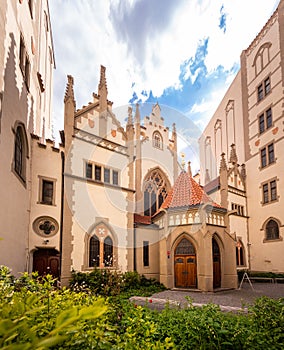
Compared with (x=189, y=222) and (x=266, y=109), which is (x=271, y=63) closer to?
(x=266, y=109)

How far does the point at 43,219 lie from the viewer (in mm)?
14156

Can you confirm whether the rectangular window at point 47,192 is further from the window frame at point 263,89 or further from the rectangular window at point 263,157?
the window frame at point 263,89

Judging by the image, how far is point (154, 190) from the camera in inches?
936

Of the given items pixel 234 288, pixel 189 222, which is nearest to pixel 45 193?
pixel 189 222

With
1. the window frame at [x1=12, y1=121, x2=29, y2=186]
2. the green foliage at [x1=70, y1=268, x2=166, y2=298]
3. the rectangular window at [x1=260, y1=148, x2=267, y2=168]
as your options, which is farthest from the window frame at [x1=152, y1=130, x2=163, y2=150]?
the window frame at [x1=12, y1=121, x2=29, y2=186]

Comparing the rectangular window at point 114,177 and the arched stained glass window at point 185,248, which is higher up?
the rectangular window at point 114,177

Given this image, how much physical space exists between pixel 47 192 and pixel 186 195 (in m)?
8.69

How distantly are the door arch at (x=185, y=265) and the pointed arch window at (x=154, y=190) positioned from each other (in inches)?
252

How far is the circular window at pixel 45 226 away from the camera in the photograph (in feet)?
45.6

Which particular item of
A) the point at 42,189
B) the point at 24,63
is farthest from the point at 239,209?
the point at 24,63

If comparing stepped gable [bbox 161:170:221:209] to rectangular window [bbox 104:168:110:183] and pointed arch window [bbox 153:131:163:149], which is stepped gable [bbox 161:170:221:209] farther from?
pointed arch window [bbox 153:131:163:149]

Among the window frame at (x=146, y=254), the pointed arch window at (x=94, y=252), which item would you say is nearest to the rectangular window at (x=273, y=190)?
the window frame at (x=146, y=254)

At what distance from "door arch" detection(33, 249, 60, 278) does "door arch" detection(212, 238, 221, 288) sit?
9.12 metres

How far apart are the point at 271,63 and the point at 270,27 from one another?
11.7ft
